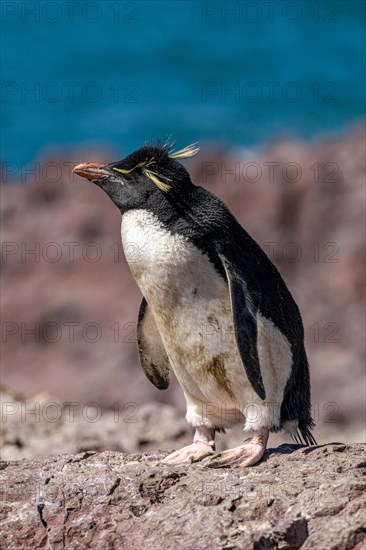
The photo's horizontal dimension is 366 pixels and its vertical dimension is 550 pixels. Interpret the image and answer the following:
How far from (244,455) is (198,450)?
0.32m

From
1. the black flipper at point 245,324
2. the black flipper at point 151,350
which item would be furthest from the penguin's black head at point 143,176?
the black flipper at point 151,350

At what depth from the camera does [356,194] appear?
36.9 feet

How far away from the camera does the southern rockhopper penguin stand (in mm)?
→ 4832

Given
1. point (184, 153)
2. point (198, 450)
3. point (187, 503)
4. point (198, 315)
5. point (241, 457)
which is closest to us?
point (187, 503)

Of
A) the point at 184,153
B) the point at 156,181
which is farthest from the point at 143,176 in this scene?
the point at 184,153

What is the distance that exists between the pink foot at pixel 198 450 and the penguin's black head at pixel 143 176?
104 cm

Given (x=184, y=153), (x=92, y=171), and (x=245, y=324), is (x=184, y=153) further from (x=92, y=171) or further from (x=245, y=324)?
(x=245, y=324)

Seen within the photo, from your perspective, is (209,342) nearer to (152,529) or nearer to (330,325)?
→ (152,529)

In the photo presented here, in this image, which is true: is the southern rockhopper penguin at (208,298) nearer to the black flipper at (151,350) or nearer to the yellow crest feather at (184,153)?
the yellow crest feather at (184,153)

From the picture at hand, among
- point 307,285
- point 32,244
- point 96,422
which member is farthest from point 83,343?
point 96,422

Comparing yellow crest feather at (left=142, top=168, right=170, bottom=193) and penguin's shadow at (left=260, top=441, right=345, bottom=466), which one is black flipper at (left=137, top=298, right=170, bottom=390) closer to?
yellow crest feather at (left=142, top=168, right=170, bottom=193)

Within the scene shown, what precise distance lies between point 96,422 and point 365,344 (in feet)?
11.7

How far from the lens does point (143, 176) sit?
16.5 ft

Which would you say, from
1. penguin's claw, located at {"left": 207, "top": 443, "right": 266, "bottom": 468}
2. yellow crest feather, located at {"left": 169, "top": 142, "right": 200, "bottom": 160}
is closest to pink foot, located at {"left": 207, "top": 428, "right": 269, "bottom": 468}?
penguin's claw, located at {"left": 207, "top": 443, "right": 266, "bottom": 468}
